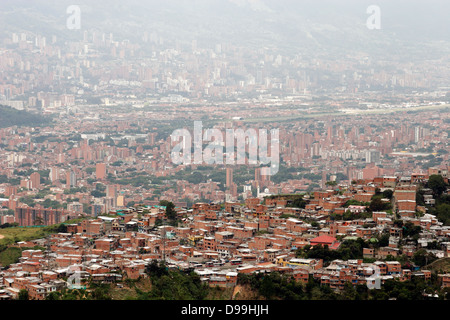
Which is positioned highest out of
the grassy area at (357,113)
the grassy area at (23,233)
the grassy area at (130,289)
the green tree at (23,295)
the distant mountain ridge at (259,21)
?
the distant mountain ridge at (259,21)

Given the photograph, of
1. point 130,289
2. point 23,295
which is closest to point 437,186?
point 130,289

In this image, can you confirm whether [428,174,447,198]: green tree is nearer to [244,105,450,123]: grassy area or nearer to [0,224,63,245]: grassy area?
[0,224,63,245]: grassy area

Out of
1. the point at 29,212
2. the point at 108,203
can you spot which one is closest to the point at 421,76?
the point at 108,203

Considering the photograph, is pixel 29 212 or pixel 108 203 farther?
pixel 108 203

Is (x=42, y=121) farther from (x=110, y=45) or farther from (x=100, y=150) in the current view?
(x=110, y=45)

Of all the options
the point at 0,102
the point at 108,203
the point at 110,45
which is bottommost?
the point at 108,203

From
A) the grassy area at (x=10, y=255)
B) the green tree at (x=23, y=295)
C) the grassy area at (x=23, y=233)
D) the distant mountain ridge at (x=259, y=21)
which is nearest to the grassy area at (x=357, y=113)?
the distant mountain ridge at (x=259, y=21)

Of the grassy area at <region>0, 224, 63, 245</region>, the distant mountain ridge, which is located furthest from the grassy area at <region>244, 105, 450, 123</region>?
the grassy area at <region>0, 224, 63, 245</region>

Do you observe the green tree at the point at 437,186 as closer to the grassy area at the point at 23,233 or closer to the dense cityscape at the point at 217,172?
the dense cityscape at the point at 217,172
